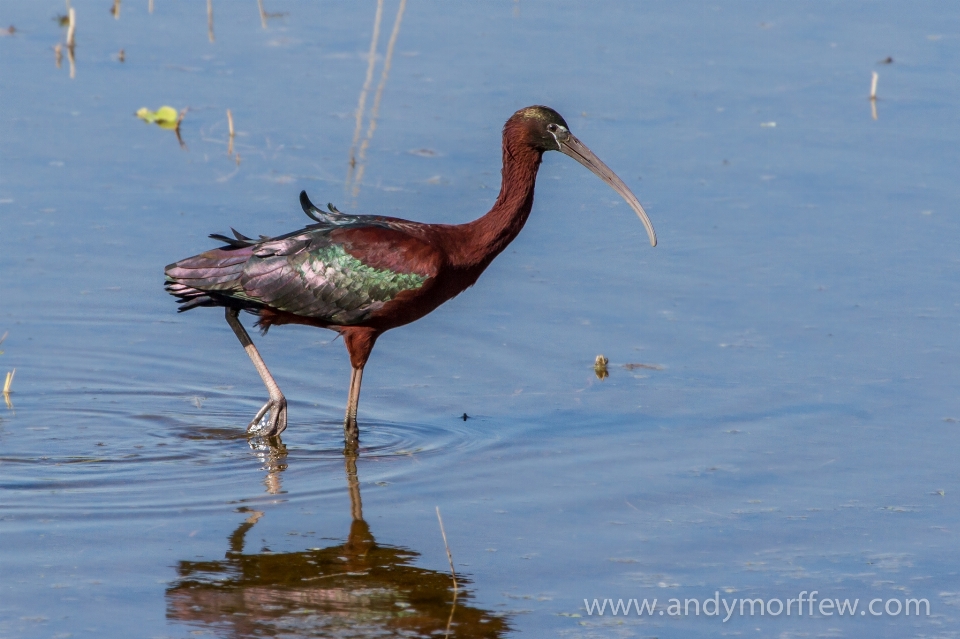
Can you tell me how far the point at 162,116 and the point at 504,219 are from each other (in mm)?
5271

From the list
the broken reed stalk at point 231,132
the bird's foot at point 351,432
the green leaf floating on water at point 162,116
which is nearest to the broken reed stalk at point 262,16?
the green leaf floating on water at point 162,116

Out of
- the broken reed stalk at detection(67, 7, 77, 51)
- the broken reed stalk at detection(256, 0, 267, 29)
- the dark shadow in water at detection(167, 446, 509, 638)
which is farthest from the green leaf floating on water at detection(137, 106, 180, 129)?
the dark shadow in water at detection(167, 446, 509, 638)

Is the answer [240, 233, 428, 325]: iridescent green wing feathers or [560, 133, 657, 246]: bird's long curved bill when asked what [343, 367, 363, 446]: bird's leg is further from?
[560, 133, 657, 246]: bird's long curved bill

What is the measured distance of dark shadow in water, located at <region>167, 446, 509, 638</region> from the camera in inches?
228

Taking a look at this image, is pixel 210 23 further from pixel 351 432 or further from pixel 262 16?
pixel 351 432

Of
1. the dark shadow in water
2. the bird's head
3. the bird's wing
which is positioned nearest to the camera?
the dark shadow in water

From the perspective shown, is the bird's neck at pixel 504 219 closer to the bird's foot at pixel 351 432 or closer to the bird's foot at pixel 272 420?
the bird's foot at pixel 351 432

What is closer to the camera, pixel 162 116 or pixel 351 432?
pixel 351 432

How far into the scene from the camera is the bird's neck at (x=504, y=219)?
7.97 m

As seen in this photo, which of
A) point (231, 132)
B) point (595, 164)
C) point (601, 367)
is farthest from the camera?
point (231, 132)

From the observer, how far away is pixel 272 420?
8000mm

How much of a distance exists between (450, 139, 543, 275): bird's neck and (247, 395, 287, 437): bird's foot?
118 centimetres

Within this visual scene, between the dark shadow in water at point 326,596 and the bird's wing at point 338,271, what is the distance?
63.5 inches

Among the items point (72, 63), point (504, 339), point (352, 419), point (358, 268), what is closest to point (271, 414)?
point (352, 419)
